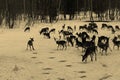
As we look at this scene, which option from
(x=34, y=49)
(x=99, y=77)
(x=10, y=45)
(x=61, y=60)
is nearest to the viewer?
(x=99, y=77)

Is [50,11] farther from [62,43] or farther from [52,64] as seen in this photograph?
[52,64]

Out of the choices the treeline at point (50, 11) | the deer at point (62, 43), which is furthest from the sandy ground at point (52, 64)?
the treeline at point (50, 11)

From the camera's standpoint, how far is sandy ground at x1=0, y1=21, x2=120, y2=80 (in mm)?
14648

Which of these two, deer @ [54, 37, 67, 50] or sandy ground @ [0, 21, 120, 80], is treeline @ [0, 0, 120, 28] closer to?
deer @ [54, 37, 67, 50]

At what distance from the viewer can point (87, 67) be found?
1639cm

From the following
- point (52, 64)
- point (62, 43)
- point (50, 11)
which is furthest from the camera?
point (50, 11)

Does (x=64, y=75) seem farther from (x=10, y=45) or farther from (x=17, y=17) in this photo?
(x=17, y=17)

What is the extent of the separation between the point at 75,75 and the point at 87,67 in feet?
5.34

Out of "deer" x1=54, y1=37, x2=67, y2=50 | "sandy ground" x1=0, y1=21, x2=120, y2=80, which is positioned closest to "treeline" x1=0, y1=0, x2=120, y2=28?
"deer" x1=54, y1=37, x2=67, y2=50

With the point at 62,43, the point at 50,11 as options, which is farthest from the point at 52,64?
the point at 50,11

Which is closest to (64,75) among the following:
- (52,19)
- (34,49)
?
(34,49)

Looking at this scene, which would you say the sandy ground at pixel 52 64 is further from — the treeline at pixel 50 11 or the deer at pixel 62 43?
the treeline at pixel 50 11

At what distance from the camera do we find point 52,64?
1719cm

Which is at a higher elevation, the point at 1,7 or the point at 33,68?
the point at 1,7
